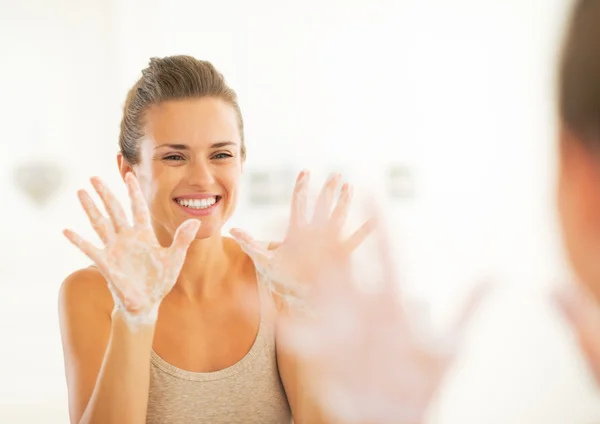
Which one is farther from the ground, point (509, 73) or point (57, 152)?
point (509, 73)

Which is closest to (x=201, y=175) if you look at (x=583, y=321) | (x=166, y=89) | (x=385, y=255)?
(x=166, y=89)

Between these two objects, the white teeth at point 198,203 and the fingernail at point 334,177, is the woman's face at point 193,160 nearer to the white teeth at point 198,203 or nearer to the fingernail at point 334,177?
the white teeth at point 198,203

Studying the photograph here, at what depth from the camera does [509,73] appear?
140 cm

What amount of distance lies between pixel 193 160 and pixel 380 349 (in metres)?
0.42

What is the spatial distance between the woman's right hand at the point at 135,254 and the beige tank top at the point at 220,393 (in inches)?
5.2

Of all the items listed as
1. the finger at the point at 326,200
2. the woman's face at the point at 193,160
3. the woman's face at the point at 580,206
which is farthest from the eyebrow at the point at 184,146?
the woman's face at the point at 580,206

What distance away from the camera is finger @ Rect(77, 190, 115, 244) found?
0.69 metres

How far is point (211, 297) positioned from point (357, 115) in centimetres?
77

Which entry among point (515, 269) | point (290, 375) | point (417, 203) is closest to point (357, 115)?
point (417, 203)

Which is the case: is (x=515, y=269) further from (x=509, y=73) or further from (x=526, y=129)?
(x=509, y=73)

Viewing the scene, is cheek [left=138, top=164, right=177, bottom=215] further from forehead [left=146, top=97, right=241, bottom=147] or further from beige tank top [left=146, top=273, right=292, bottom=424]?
beige tank top [left=146, top=273, right=292, bottom=424]

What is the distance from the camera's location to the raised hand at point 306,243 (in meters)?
0.65

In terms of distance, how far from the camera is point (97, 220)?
70 centimetres

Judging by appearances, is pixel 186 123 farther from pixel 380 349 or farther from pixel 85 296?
pixel 380 349
